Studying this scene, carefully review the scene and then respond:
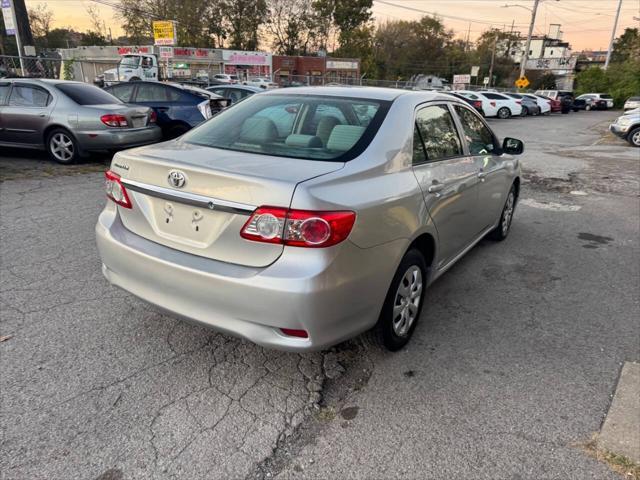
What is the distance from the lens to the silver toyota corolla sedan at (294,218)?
7.58 feet

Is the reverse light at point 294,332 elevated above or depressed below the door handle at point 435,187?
below

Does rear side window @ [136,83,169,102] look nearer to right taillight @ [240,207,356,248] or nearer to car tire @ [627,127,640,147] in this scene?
right taillight @ [240,207,356,248]

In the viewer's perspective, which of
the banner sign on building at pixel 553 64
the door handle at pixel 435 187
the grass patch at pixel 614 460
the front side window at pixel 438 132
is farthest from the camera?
the banner sign on building at pixel 553 64

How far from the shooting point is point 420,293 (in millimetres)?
3314

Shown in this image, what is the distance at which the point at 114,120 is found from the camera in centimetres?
825

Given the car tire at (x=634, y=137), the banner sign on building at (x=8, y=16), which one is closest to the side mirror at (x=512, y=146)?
the car tire at (x=634, y=137)

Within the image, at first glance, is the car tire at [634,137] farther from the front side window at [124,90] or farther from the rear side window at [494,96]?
the front side window at [124,90]

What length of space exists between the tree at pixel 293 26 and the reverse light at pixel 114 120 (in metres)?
70.0

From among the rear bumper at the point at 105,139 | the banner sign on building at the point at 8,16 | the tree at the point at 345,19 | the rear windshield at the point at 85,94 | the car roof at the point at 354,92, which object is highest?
the tree at the point at 345,19

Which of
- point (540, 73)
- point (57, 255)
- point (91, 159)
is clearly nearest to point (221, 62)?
point (91, 159)

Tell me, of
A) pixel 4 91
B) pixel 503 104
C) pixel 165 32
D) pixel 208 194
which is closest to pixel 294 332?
pixel 208 194

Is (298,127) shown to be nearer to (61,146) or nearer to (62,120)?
(62,120)

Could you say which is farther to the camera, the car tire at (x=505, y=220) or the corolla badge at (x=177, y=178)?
the car tire at (x=505, y=220)

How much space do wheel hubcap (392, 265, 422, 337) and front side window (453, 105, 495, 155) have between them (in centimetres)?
152
